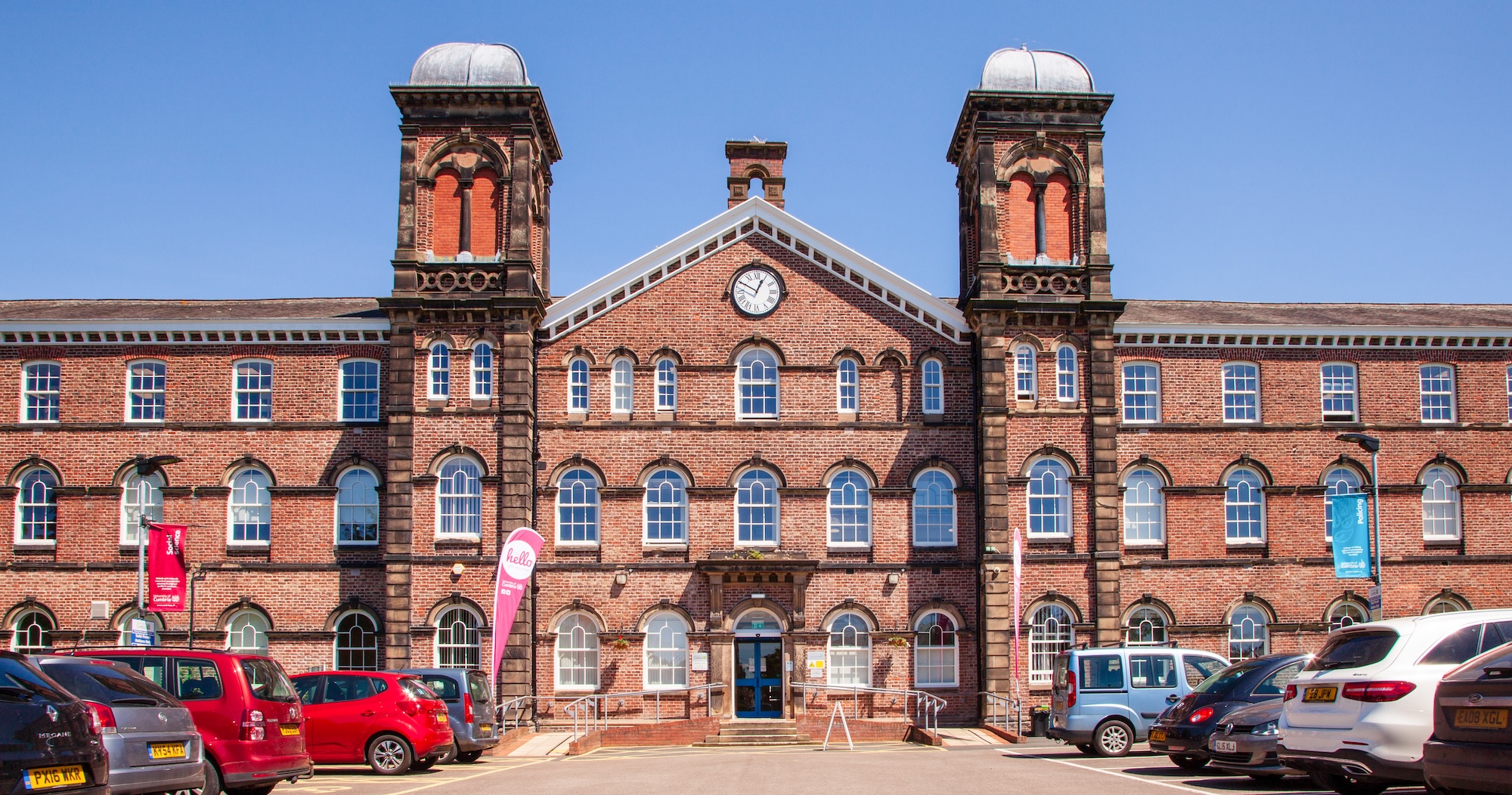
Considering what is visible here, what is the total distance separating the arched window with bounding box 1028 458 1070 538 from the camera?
104 ft

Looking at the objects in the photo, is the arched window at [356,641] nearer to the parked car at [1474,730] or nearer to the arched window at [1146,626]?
the arched window at [1146,626]

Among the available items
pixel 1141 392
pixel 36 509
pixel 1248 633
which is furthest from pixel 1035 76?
pixel 36 509

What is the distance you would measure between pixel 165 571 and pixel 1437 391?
29116 millimetres

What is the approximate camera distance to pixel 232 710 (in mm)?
14688

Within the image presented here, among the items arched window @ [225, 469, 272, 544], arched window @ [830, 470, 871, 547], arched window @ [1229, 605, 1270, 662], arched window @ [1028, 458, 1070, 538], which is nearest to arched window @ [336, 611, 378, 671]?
arched window @ [225, 469, 272, 544]

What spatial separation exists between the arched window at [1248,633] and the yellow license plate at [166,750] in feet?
83.5

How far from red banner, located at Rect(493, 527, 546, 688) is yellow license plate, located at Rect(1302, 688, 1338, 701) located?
1521 cm

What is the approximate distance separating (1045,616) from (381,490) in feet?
50.8

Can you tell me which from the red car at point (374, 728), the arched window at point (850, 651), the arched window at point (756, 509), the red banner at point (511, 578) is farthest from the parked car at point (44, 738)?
the arched window at point (850, 651)

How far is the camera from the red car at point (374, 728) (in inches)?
776

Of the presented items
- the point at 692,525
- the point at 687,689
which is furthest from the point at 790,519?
the point at 687,689

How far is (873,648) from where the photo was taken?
31391 millimetres

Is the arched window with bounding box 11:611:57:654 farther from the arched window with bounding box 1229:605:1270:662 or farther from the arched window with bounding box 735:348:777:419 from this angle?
the arched window with bounding box 1229:605:1270:662

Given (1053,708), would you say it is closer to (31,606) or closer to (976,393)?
(976,393)
